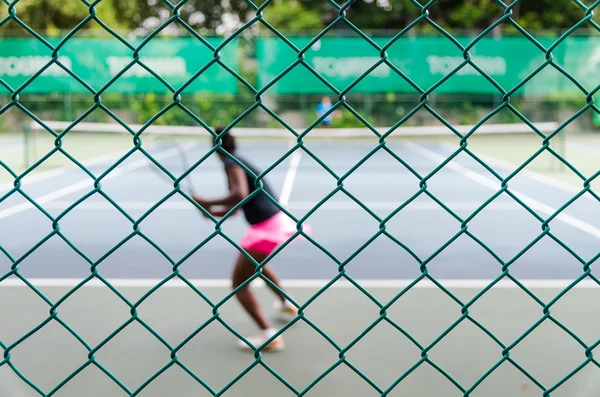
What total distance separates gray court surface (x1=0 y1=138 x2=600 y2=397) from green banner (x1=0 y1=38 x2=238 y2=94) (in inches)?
288

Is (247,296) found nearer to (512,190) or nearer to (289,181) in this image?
(512,190)

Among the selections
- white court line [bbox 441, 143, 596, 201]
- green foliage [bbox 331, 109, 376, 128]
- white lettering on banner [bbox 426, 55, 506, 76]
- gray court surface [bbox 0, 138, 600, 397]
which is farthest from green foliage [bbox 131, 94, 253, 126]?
gray court surface [bbox 0, 138, 600, 397]

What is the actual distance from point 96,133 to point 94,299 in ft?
48.2

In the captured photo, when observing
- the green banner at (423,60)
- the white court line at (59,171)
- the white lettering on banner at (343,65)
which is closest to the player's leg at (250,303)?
the white court line at (59,171)

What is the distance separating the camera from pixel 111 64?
16.4 m

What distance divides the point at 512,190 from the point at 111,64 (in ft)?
34.7

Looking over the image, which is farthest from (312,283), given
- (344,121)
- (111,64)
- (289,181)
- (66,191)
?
(344,121)

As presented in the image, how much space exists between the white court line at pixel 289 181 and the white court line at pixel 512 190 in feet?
9.56

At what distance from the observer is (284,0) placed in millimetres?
25047

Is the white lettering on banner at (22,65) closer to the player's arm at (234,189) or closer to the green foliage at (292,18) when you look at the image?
the green foliage at (292,18)

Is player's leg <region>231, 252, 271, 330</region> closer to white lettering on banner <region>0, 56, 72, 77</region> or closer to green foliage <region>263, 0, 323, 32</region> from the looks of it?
white lettering on banner <region>0, 56, 72, 77</region>

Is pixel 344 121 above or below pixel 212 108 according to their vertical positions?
below

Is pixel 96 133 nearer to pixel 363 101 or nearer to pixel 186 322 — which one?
pixel 363 101

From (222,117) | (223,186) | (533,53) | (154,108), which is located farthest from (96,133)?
(533,53)
